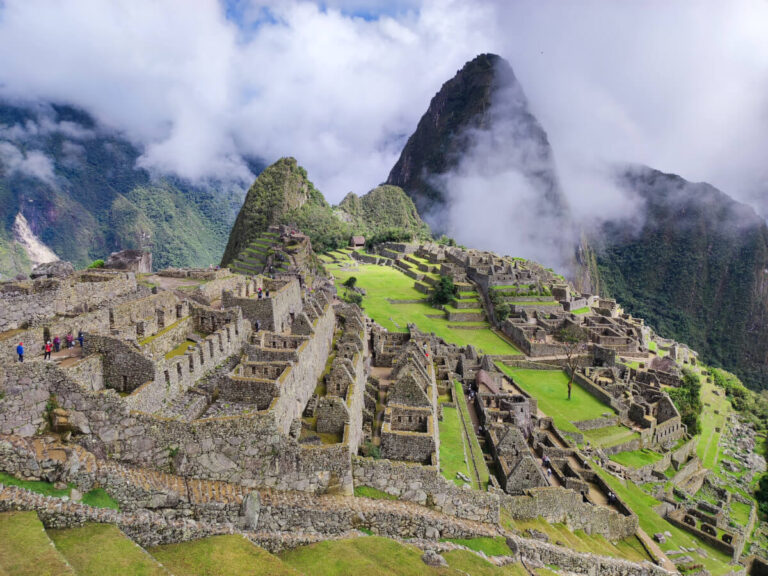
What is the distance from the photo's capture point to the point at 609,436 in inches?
1326

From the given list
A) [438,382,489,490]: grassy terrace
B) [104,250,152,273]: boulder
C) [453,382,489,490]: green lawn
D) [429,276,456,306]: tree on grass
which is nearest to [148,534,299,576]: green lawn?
[438,382,489,490]: grassy terrace

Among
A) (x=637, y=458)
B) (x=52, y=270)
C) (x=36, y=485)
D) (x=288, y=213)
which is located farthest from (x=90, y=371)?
(x=288, y=213)

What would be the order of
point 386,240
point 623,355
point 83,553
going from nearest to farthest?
1. point 83,553
2. point 623,355
3. point 386,240

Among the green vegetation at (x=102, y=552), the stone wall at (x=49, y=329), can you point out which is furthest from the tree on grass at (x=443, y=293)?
the green vegetation at (x=102, y=552)

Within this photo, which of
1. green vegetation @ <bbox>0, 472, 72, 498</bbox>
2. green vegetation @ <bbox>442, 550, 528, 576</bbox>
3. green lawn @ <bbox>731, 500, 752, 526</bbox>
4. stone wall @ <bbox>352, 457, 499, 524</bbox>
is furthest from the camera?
green lawn @ <bbox>731, 500, 752, 526</bbox>

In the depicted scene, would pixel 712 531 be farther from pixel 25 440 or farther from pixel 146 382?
pixel 25 440

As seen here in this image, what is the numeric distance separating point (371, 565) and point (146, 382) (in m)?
7.61

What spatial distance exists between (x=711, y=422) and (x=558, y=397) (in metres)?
25.5

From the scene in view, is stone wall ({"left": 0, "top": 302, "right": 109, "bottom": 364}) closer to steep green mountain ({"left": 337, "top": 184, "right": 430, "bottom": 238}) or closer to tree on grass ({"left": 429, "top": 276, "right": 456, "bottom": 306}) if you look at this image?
tree on grass ({"left": 429, "top": 276, "right": 456, "bottom": 306})

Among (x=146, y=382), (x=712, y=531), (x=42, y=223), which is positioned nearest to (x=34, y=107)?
(x=42, y=223)

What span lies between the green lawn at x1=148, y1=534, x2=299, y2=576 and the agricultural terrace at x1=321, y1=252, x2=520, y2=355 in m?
33.1

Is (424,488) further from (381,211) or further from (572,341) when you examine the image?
(381,211)

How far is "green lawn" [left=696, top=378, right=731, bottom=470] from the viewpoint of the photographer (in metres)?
42.5

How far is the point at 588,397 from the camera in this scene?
38938 millimetres
